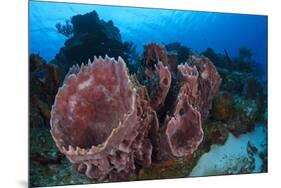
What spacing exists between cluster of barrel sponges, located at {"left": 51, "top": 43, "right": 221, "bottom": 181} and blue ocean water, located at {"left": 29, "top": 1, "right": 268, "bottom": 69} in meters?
0.14

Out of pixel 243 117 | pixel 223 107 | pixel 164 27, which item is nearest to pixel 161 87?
pixel 164 27

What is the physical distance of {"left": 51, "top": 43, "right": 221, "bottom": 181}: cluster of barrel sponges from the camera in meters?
3.15

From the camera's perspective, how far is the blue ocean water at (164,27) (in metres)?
3.12

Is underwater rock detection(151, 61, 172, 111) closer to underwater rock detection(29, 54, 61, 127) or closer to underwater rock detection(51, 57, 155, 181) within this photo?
underwater rock detection(51, 57, 155, 181)

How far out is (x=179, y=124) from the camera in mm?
3375

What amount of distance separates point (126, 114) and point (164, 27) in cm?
80

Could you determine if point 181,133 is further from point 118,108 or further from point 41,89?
point 41,89

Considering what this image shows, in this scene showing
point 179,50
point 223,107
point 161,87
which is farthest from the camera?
point 223,107

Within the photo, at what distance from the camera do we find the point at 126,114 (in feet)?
10.4

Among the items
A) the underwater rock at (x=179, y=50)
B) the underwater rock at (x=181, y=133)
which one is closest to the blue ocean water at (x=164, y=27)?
the underwater rock at (x=179, y=50)

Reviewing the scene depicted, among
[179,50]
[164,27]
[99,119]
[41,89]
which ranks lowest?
[99,119]

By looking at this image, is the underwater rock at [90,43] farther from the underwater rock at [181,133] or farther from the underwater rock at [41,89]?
the underwater rock at [181,133]

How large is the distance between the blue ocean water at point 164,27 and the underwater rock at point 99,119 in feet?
0.96

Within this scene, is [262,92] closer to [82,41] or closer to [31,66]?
[82,41]
